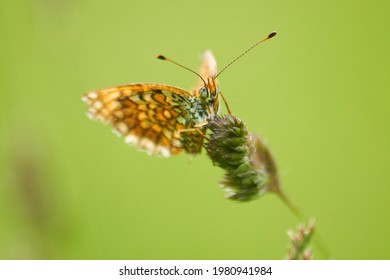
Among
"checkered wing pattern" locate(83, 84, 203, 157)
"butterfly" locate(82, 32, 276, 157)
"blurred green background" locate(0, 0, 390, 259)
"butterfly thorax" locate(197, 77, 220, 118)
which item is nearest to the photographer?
"butterfly thorax" locate(197, 77, 220, 118)

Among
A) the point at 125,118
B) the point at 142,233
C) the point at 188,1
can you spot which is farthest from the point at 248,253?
the point at 188,1

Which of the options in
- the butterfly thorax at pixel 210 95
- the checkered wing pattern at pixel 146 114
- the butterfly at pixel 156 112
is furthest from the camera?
the checkered wing pattern at pixel 146 114

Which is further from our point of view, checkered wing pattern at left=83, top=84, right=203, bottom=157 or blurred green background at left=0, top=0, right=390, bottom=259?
blurred green background at left=0, top=0, right=390, bottom=259

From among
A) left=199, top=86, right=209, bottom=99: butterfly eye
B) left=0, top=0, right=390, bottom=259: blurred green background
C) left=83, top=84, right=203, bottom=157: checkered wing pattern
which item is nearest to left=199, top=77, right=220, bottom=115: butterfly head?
left=199, top=86, right=209, bottom=99: butterfly eye

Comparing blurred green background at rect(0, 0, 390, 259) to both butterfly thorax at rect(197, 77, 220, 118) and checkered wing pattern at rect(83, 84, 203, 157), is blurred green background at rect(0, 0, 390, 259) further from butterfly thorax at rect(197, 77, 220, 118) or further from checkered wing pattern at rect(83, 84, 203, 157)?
butterfly thorax at rect(197, 77, 220, 118)

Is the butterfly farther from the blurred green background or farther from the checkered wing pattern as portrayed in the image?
the blurred green background

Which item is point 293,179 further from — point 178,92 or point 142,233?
point 178,92

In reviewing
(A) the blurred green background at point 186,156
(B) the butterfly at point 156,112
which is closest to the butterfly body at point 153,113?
(B) the butterfly at point 156,112

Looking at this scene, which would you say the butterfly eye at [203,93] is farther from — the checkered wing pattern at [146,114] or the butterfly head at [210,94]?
the checkered wing pattern at [146,114]

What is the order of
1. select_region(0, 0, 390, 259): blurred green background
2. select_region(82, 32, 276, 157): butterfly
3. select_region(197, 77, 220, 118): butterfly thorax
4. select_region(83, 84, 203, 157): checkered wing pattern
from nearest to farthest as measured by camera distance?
1. select_region(197, 77, 220, 118): butterfly thorax
2. select_region(82, 32, 276, 157): butterfly
3. select_region(83, 84, 203, 157): checkered wing pattern
4. select_region(0, 0, 390, 259): blurred green background
